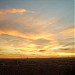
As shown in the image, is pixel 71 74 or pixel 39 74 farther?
pixel 39 74

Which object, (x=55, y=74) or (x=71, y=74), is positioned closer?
(x=71, y=74)

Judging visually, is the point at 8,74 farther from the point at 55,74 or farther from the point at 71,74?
the point at 71,74

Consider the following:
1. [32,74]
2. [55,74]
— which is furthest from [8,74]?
[55,74]

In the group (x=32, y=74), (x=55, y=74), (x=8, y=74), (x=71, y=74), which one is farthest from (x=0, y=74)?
(x=71, y=74)

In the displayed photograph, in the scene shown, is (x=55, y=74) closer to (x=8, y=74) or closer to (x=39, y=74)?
(x=39, y=74)

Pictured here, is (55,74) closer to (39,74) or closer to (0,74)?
(39,74)

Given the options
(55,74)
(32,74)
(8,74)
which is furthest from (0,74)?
(55,74)

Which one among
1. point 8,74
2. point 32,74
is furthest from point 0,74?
point 32,74
